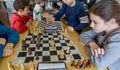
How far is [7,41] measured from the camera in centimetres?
114

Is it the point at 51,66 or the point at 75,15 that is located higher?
the point at 75,15

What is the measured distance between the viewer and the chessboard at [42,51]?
0.94 metres

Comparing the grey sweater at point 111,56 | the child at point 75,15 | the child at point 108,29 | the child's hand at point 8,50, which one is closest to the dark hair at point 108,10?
the child at point 108,29

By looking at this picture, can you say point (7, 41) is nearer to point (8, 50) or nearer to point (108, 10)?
point (8, 50)

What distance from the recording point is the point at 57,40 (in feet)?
4.22

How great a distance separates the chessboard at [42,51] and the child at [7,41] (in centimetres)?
7

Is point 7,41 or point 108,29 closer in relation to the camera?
point 108,29

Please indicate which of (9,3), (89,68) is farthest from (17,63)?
(9,3)

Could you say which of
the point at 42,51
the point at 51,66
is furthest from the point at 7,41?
the point at 51,66

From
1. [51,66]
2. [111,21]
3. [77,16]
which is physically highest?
[111,21]

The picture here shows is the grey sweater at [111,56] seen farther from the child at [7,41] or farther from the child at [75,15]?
the child at [75,15]

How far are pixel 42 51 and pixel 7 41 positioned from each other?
0.30m

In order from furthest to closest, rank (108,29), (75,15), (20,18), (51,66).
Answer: (75,15)
(20,18)
(108,29)
(51,66)

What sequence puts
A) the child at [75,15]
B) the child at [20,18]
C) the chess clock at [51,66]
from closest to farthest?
the chess clock at [51,66] → the child at [20,18] → the child at [75,15]
